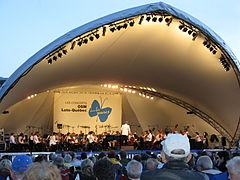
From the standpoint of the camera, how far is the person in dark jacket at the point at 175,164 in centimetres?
240

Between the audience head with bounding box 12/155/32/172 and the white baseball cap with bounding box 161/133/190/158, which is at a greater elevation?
the white baseball cap with bounding box 161/133/190/158

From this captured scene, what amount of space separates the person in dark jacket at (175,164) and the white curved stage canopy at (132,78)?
429 inches

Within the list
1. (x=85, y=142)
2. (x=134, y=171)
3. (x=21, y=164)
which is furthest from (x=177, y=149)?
(x=85, y=142)

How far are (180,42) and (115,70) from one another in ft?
15.8

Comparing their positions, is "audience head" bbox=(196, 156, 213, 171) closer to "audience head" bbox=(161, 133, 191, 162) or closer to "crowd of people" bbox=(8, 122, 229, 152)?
"audience head" bbox=(161, 133, 191, 162)

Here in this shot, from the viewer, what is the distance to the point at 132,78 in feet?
67.3

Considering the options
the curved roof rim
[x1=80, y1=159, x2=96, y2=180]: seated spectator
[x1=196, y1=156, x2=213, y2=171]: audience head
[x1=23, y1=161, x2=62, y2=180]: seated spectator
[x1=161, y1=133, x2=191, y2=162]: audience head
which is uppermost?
the curved roof rim

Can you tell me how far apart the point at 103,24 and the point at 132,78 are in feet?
25.1

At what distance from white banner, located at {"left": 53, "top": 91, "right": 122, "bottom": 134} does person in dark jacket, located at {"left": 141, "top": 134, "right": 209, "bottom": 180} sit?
2009 cm

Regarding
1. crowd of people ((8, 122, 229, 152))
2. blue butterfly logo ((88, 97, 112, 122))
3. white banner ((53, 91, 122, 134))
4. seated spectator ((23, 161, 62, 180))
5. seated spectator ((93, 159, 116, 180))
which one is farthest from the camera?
blue butterfly logo ((88, 97, 112, 122))

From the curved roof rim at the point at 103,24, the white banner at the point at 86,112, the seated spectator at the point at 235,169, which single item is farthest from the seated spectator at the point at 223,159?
the white banner at the point at 86,112

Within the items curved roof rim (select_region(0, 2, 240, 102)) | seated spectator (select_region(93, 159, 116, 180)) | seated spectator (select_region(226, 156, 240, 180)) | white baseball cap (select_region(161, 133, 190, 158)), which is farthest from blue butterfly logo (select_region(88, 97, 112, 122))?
white baseball cap (select_region(161, 133, 190, 158))

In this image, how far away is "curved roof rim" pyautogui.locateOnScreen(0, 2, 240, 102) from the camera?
13016 mm

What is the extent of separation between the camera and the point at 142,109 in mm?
25016
